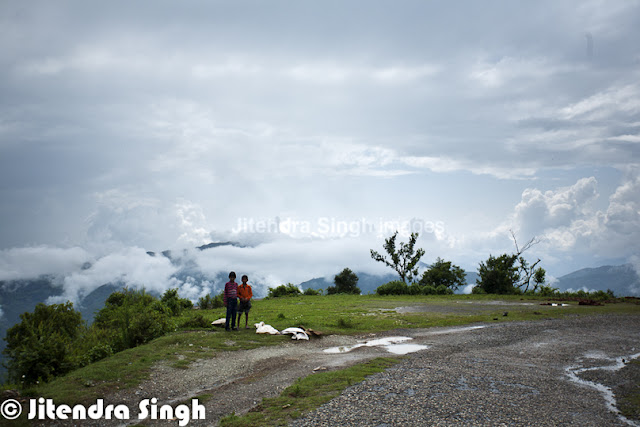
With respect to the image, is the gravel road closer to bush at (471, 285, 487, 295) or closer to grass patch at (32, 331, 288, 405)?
grass patch at (32, 331, 288, 405)

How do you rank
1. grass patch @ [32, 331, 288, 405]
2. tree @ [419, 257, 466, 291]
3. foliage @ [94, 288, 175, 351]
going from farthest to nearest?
tree @ [419, 257, 466, 291] < foliage @ [94, 288, 175, 351] < grass patch @ [32, 331, 288, 405]

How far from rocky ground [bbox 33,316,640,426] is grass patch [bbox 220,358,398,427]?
401 mm

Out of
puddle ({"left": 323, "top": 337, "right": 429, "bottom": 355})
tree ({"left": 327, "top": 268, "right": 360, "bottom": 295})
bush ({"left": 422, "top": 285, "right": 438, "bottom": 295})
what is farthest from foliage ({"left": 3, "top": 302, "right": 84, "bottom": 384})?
tree ({"left": 327, "top": 268, "right": 360, "bottom": 295})

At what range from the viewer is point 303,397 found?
11711mm

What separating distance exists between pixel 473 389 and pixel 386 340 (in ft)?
30.9

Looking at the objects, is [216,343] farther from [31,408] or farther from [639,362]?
[639,362]

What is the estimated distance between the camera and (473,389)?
12.2 meters

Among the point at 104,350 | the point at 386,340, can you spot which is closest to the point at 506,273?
the point at 386,340

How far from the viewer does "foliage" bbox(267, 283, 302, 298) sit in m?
61.8

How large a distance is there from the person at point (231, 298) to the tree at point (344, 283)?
1764 inches

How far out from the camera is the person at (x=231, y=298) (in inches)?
866

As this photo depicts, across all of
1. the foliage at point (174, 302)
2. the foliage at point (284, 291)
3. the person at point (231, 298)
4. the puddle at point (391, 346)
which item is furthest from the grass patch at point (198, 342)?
the foliage at point (284, 291)

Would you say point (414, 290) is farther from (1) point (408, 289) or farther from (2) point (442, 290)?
(2) point (442, 290)

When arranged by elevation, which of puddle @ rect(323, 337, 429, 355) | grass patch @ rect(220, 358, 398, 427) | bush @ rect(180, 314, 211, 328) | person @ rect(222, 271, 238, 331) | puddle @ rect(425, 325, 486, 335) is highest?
person @ rect(222, 271, 238, 331)
